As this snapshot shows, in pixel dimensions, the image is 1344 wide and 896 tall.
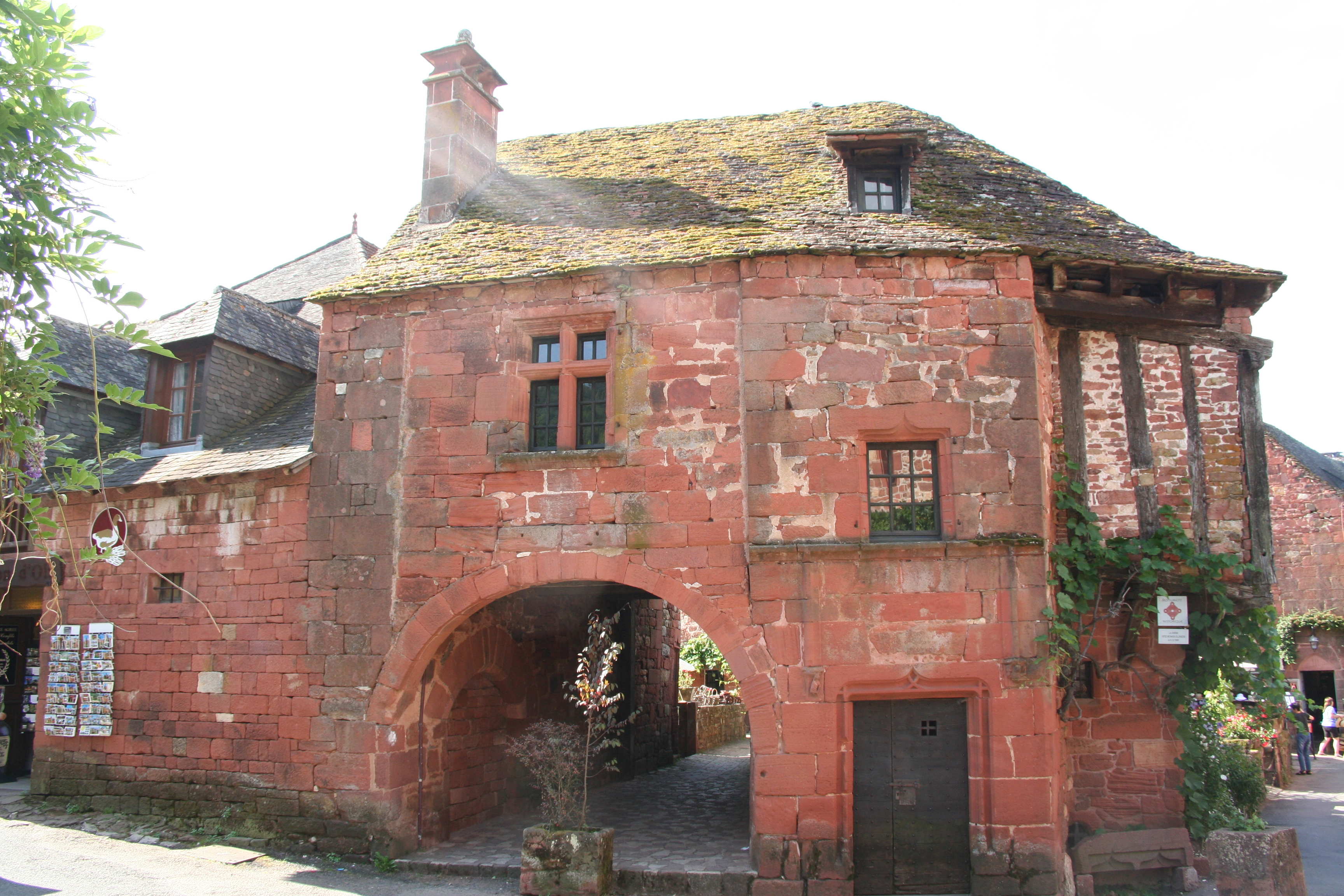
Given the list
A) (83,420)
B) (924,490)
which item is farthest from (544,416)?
(83,420)

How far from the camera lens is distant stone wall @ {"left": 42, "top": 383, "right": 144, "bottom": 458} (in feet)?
40.3

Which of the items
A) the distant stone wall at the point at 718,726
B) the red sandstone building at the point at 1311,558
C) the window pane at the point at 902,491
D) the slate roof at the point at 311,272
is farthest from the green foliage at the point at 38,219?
the red sandstone building at the point at 1311,558

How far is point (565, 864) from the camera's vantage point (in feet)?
26.0

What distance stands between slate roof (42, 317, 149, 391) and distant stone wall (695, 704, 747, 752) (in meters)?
10.9

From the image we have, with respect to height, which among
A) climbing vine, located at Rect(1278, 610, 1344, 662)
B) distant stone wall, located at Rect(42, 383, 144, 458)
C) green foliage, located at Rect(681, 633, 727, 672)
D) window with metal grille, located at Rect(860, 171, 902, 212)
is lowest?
green foliage, located at Rect(681, 633, 727, 672)

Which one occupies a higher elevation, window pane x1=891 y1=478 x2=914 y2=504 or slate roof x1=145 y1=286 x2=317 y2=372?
slate roof x1=145 y1=286 x2=317 y2=372

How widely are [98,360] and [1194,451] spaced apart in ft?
45.7

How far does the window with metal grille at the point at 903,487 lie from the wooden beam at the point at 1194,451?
2.70 meters

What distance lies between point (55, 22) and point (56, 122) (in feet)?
1.30

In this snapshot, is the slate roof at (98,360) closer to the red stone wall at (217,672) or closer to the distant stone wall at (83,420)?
the distant stone wall at (83,420)

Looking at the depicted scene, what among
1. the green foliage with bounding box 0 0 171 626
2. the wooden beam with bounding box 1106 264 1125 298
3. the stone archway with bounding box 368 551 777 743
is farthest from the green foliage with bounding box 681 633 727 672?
the green foliage with bounding box 0 0 171 626

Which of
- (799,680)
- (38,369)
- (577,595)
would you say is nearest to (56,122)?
(38,369)

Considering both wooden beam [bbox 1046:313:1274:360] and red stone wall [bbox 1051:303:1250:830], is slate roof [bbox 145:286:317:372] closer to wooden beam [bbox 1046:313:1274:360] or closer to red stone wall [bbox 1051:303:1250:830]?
wooden beam [bbox 1046:313:1274:360]

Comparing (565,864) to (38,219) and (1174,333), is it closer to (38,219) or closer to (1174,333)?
(38,219)
